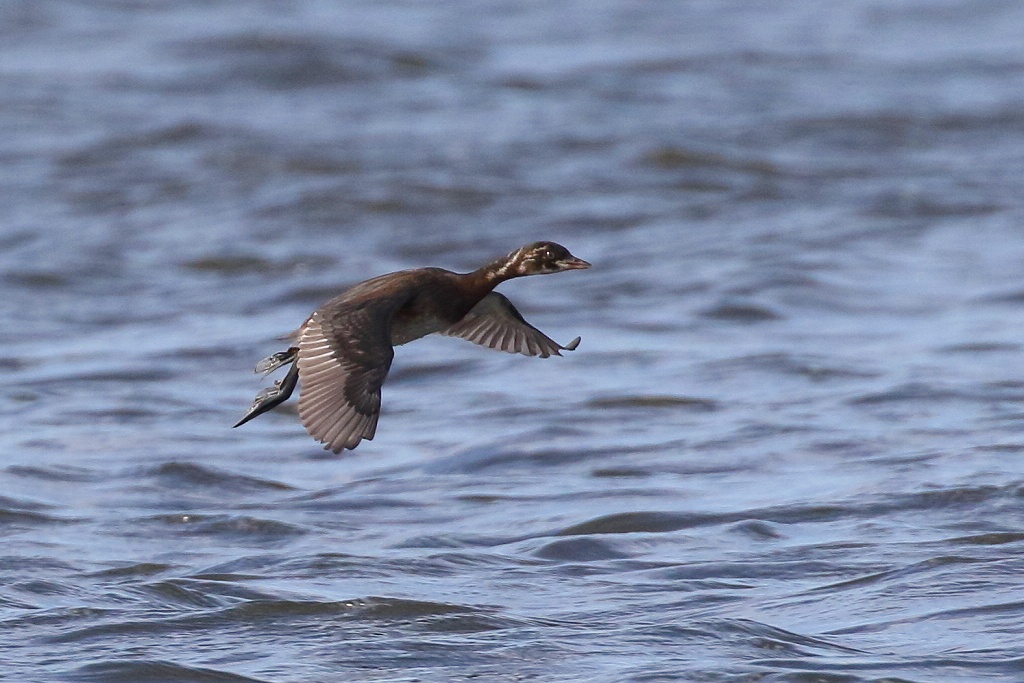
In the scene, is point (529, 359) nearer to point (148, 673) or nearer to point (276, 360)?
point (276, 360)

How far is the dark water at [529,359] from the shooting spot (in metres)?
6.49

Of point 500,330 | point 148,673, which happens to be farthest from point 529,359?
point 148,673

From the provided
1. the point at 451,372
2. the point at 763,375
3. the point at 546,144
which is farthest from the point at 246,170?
the point at 763,375

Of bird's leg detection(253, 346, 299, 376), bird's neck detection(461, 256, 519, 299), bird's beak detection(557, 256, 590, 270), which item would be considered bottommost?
bird's leg detection(253, 346, 299, 376)

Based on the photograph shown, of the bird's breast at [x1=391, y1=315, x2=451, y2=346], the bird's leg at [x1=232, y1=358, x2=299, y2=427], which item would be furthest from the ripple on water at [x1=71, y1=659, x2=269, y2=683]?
the bird's breast at [x1=391, y1=315, x2=451, y2=346]

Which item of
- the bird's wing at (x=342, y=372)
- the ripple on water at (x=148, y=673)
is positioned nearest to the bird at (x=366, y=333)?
the bird's wing at (x=342, y=372)

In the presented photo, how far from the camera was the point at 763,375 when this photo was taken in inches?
396

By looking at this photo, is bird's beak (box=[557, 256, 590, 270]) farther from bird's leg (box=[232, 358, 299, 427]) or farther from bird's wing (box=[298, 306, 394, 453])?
bird's leg (box=[232, 358, 299, 427])

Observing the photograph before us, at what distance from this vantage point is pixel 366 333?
18.9ft

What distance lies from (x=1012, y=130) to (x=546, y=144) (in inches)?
153

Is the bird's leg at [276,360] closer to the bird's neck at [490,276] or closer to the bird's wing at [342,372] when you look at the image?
the bird's wing at [342,372]

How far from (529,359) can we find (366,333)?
5.12 meters

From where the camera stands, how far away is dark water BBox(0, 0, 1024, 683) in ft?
21.3

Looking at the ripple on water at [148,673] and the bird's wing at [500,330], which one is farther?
the bird's wing at [500,330]
